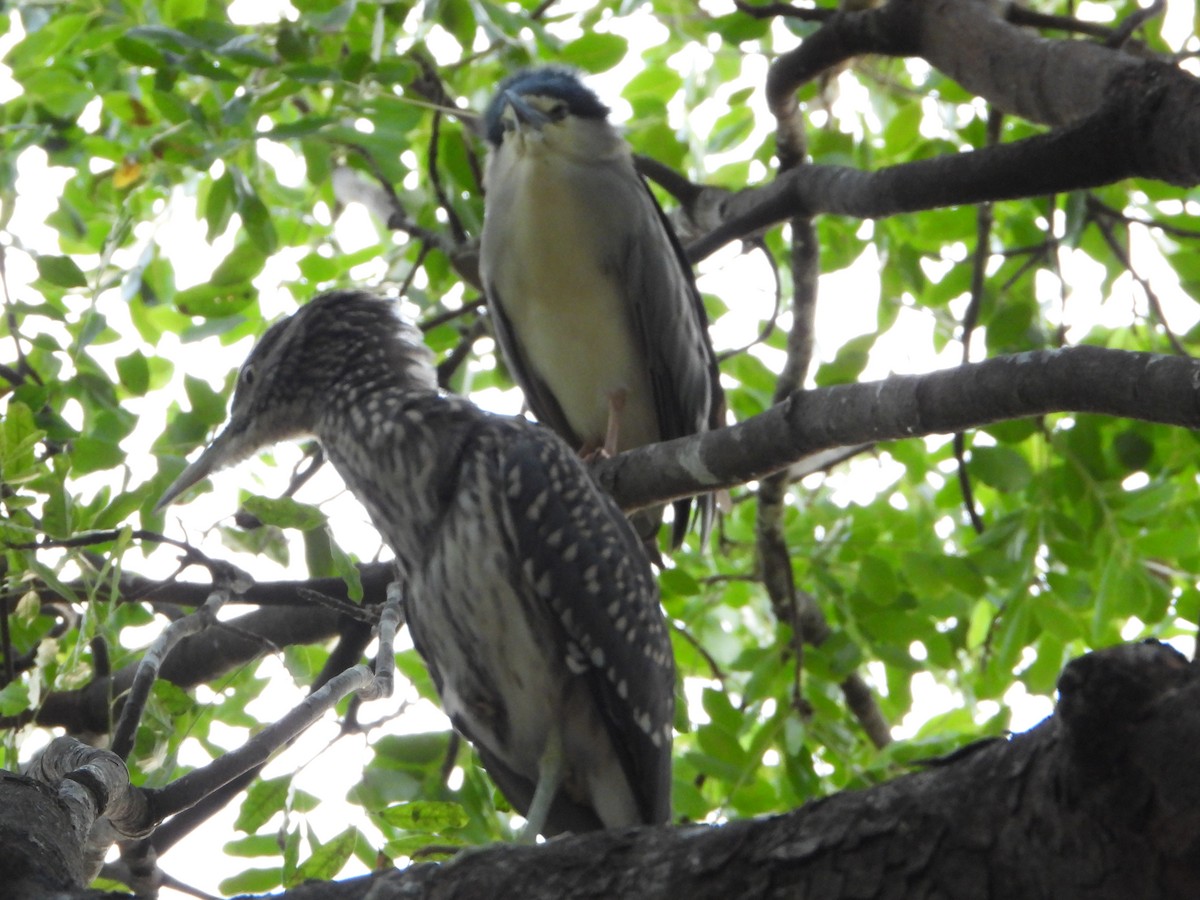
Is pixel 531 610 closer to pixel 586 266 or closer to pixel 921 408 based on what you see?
pixel 921 408

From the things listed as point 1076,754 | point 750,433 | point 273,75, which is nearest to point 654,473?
point 750,433

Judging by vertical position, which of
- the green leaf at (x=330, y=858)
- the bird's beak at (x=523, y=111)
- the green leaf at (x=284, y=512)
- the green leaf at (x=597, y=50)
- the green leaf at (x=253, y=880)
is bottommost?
the green leaf at (x=330, y=858)

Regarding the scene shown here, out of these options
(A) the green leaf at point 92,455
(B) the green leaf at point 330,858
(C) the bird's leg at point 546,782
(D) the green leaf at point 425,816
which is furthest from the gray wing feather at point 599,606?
(A) the green leaf at point 92,455

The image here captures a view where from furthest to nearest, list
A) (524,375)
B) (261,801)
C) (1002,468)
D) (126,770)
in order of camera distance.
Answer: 1. (524,375)
2. (1002,468)
3. (261,801)
4. (126,770)

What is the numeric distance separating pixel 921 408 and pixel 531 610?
90cm

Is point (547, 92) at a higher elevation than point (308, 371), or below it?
higher

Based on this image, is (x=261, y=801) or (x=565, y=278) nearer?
(x=261, y=801)

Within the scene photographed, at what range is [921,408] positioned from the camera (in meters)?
2.45

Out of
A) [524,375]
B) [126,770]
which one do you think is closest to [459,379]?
[524,375]

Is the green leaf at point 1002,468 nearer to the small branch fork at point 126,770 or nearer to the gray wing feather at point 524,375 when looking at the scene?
the gray wing feather at point 524,375

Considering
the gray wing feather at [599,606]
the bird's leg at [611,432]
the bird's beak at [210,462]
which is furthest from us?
the bird's leg at [611,432]

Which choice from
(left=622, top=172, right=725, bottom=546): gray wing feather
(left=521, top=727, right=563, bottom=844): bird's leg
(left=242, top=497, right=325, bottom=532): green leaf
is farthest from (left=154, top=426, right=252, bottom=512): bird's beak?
(left=622, top=172, right=725, bottom=546): gray wing feather

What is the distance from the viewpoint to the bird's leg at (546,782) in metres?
2.64

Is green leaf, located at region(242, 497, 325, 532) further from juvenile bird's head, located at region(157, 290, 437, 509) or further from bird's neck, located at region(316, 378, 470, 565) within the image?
juvenile bird's head, located at region(157, 290, 437, 509)
